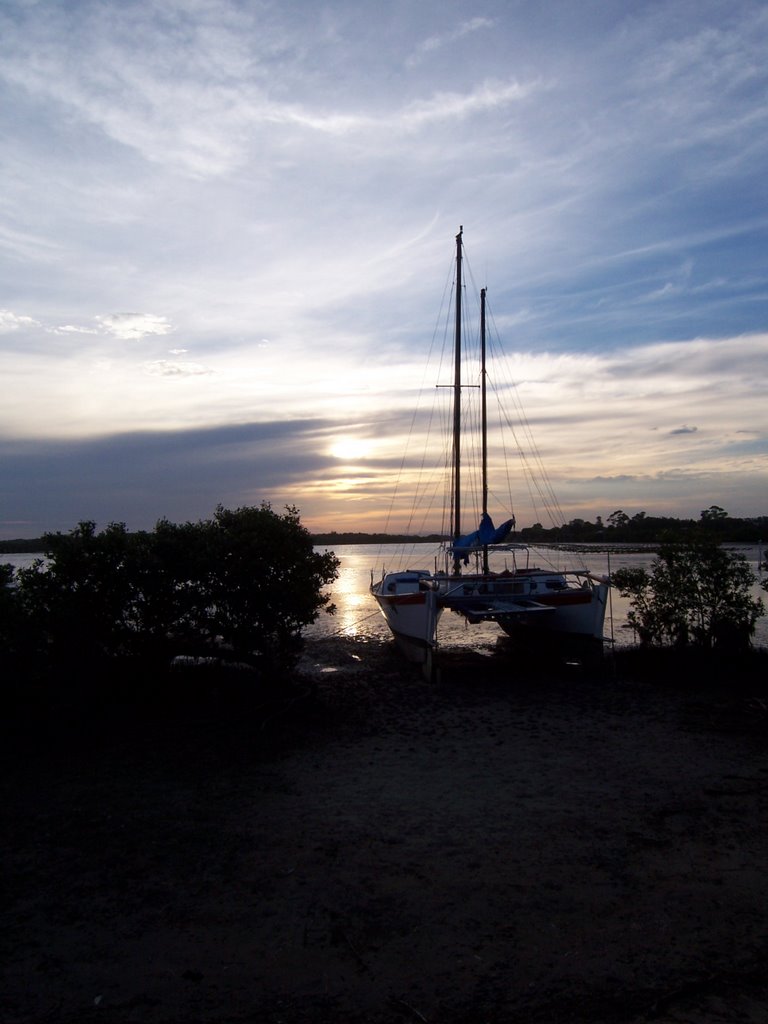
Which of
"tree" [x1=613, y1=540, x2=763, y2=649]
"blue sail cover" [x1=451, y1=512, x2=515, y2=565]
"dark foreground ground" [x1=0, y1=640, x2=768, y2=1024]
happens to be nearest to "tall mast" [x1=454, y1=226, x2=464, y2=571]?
"blue sail cover" [x1=451, y1=512, x2=515, y2=565]

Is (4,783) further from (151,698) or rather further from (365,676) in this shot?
(365,676)

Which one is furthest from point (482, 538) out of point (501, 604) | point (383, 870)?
point (383, 870)

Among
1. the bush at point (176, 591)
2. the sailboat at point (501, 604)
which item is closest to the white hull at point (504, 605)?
the sailboat at point (501, 604)

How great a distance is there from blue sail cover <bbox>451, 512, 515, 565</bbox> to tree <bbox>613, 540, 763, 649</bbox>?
191 inches

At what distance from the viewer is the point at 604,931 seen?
17.6ft

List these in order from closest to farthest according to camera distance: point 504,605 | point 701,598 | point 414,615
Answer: point 701,598, point 414,615, point 504,605

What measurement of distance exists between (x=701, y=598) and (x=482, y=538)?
7.09 meters

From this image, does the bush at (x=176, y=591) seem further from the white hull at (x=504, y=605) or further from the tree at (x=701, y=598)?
the tree at (x=701, y=598)

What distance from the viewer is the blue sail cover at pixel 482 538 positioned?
73.0ft

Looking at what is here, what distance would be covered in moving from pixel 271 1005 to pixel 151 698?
8.83 meters

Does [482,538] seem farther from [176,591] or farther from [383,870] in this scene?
[383,870]

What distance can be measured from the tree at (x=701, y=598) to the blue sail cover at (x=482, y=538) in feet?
15.9

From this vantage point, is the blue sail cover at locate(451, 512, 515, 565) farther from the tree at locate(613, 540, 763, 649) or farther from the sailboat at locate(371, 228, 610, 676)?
the tree at locate(613, 540, 763, 649)

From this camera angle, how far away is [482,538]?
75.2 ft
